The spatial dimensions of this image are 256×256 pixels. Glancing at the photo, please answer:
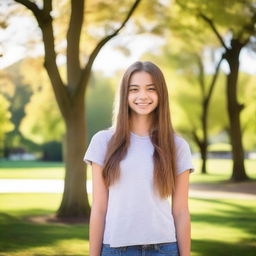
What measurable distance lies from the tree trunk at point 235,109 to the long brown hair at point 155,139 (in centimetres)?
2217

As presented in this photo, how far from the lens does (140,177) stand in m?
3.15

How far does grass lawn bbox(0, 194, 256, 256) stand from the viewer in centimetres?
913

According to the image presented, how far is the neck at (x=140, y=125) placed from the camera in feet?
10.9

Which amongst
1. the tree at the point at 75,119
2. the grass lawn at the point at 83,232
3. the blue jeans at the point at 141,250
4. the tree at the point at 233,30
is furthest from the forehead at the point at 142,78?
the tree at the point at 233,30

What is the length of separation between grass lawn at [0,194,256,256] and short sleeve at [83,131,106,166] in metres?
5.82

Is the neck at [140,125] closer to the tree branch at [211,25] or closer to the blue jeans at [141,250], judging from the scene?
the blue jeans at [141,250]

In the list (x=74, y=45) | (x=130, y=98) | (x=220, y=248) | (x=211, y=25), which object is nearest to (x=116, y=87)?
(x=211, y=25)

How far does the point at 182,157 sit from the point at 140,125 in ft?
1.02

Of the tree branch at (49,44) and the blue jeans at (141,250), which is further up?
the tree branch at (49,44)

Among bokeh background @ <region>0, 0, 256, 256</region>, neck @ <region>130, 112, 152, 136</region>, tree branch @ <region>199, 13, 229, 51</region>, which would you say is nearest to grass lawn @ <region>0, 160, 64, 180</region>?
bokeh background @ <region>0, 0, 256, 256</region>

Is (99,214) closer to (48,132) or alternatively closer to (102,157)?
(102,157)

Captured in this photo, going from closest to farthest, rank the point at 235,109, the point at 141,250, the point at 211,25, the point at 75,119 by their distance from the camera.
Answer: the point at 141,250
the point at 75,119
the point at 211,25
the point at 235,109

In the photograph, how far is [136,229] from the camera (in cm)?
311

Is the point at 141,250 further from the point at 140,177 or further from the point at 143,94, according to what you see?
the point at 143,94
